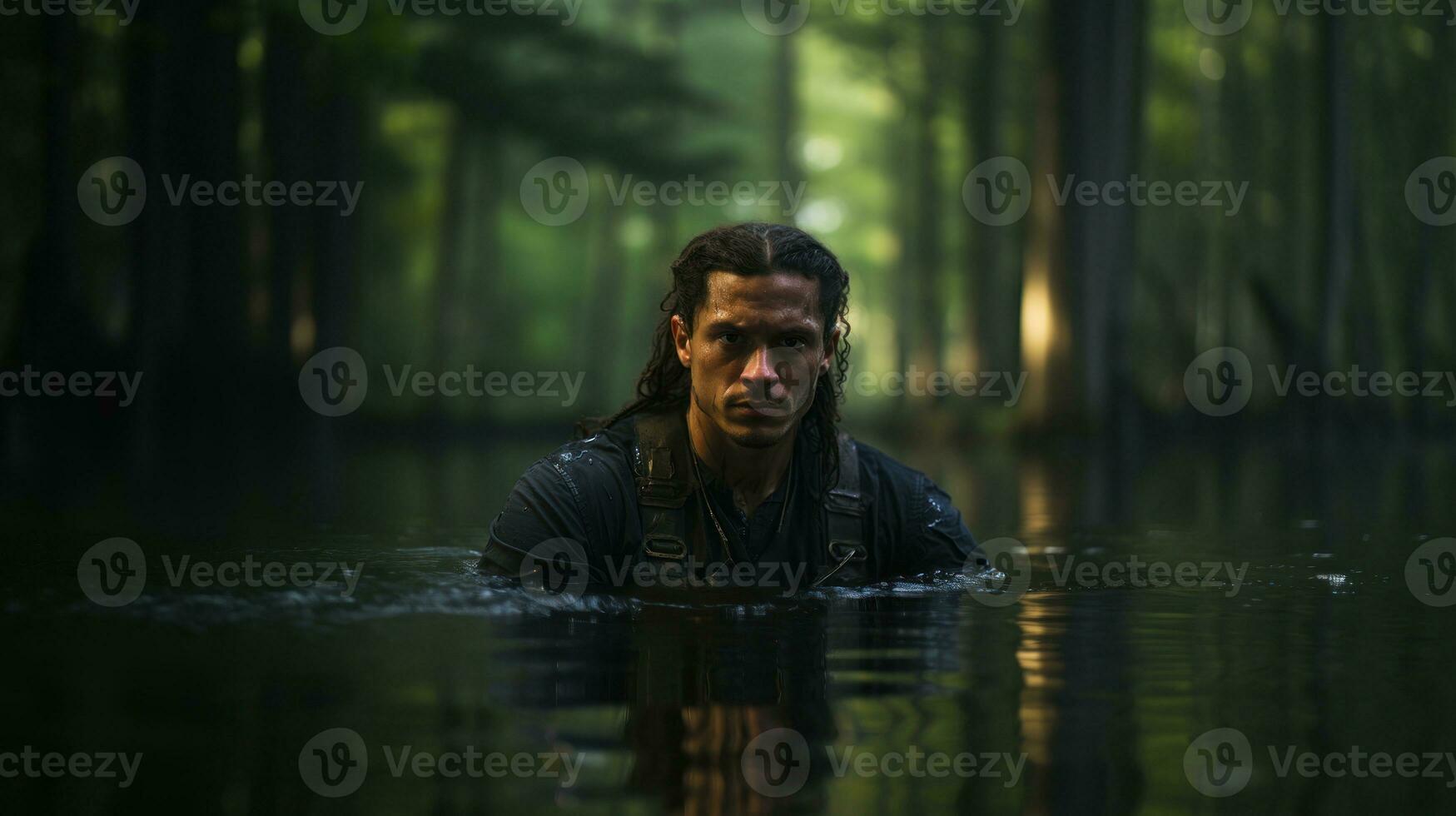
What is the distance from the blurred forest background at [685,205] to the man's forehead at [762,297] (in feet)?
41.5

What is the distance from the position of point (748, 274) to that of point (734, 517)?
80 cm

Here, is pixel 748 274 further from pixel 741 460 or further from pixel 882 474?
pixel 882 474

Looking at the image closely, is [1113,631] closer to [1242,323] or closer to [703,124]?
[1242,323]

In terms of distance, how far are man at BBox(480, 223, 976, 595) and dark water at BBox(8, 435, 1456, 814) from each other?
8.3 inches

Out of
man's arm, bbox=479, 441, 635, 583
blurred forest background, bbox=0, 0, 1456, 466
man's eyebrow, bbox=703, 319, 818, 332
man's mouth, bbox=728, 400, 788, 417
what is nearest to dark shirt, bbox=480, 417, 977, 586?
man's arm, bbox=479, 441, 635, 583

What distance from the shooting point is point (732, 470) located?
5645 mm

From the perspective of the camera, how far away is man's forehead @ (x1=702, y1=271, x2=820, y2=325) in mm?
5461

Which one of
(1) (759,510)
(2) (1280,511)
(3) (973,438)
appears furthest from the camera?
(3) (973,438)

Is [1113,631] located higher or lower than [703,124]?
lower

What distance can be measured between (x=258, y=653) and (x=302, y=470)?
11075mm

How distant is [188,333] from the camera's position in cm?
2169

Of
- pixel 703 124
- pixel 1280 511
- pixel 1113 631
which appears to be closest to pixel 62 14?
pixel 1280 511

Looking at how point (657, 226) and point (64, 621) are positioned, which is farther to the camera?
point (657, 226)

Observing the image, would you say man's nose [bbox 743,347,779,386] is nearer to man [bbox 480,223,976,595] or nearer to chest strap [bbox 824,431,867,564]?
man [bbox 480,223,976,595]
